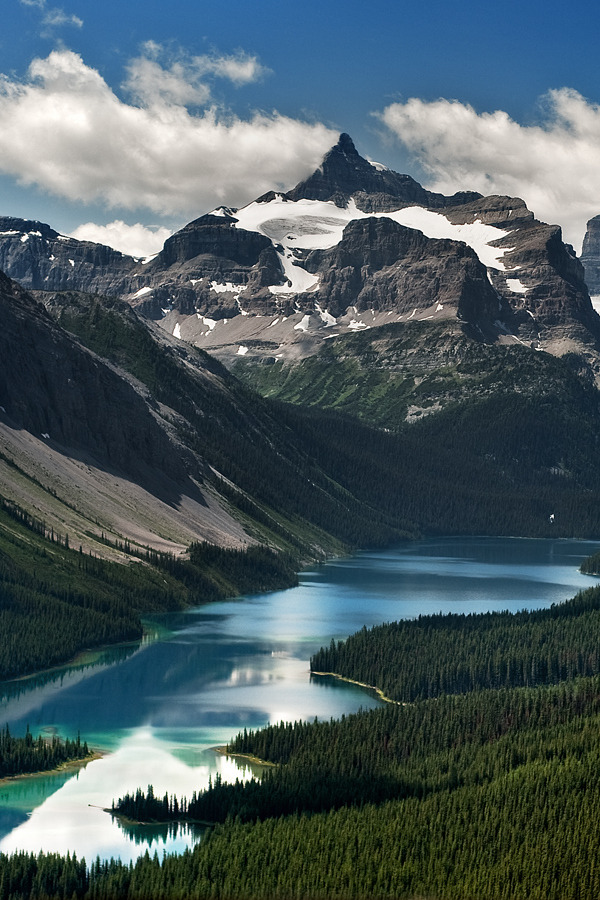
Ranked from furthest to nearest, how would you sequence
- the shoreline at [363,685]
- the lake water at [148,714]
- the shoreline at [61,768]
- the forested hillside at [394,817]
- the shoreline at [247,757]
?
1. the shoreline at [363,685]
2. the shoreline at [247,757]
3. the shoreline at [61,768]
4. the lake water at [148,714]
5. the forested hillside at [394,817]

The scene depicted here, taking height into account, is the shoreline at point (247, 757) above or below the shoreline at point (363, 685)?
below

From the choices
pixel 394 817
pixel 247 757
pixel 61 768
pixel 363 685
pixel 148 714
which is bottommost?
pixel 61 768

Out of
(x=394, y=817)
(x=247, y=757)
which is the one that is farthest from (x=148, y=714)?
(x=394, y=817)

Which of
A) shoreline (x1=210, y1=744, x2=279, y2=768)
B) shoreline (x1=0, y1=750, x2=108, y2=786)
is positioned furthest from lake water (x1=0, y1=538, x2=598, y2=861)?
shoreline (x1=210, y1=744, x2=279, y2=768)

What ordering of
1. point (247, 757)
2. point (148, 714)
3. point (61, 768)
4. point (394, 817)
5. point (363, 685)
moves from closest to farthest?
point (394, 817) → point (61, 768) → point (247, 757) → point (148, 714) → point (363, 685)

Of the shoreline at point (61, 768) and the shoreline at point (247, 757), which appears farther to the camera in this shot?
the shoreline at point (247, 757)

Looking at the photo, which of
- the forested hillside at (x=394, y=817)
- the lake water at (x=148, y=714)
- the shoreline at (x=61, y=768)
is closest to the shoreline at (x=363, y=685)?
the lake water at (x=148, y=714)

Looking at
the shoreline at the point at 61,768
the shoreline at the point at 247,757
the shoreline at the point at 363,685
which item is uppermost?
the shoreline at the point at 363,685

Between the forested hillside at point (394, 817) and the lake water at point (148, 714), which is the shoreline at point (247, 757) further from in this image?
the lake water at point (148, 714)

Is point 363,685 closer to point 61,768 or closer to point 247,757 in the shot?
point 247,757

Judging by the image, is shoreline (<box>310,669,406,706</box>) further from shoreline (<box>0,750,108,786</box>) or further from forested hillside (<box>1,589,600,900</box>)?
shoreline (<box>0,750,108,786</box>)

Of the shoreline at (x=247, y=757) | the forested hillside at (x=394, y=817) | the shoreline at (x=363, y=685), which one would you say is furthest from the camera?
the shoreline at (x=363, y=685)

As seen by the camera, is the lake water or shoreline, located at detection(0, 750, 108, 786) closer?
the lake water
